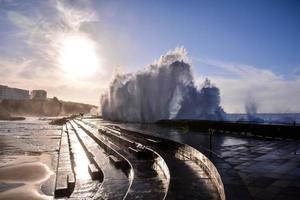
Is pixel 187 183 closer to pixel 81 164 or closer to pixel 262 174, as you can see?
pixel 262 174

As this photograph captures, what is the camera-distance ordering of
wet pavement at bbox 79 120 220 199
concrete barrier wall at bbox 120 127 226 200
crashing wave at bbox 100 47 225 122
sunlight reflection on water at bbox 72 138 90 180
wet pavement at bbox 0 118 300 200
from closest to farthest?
wet pavement at bbox 0 118 300 200, wet pavement at bbox 79 120 220 199, concrete barrier wall at bbox 120 127 226 200, sunlight reflection on water at bbox 72 138 90 180, crashing wave at bbox 100 47 225 122

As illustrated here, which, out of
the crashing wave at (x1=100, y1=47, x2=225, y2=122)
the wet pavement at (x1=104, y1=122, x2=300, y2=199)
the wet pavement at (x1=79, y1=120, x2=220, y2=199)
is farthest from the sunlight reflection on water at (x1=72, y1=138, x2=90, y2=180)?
the crashing wave at (x1=100, y1=47, x2=225, y2=122)

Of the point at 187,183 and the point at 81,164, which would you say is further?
the point at 81,164

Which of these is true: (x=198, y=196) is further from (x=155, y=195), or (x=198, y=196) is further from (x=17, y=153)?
(x=17, y=153)

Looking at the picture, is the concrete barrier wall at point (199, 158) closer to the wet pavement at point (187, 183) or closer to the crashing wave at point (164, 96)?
the wet pavement at point (187, 183)

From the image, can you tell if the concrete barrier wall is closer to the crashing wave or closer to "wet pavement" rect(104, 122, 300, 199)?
"wet pavement" rect(104, 122, 300, 199)

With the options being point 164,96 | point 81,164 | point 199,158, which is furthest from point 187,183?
point 164,96

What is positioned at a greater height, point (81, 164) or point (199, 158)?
Result: point (199, 158)

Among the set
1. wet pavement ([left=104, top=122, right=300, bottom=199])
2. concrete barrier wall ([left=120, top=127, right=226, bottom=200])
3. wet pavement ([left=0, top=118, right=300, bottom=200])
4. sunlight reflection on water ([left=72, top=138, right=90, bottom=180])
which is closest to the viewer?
wet pavement ([left=104, top=122, right=300, bottom=199])

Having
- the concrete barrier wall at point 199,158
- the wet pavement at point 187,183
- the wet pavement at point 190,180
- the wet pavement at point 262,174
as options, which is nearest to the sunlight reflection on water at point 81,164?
the wet pavement at point 190,180

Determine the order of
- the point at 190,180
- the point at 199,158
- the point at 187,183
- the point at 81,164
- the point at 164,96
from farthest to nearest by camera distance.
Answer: the point at 164,96 → the point at 81,164 → the point at 199,158 → the point at 190,180 → the point at 187,183

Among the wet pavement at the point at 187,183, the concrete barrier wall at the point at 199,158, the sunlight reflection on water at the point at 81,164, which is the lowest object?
the sunlight reflection on water at the point at 81,164

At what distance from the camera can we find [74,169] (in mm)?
11797

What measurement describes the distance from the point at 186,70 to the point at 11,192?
41664 millimetres
